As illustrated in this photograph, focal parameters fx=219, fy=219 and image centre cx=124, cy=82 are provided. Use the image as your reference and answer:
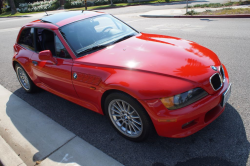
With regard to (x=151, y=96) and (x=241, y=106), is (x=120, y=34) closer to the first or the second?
A: (x=151, y=96)

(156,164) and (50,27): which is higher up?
(50,27)

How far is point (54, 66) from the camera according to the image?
11.8ft

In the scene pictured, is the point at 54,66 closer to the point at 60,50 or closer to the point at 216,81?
the point at 60,50

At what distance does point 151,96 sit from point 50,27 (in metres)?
2.32

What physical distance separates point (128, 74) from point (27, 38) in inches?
109

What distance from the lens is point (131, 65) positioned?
288cm

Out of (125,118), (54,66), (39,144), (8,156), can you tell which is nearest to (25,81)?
(54,66)

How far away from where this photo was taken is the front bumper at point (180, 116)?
8.04ft

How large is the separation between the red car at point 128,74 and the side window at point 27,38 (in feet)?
0.07

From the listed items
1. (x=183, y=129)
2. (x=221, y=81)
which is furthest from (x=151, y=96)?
(x=221, y=81)

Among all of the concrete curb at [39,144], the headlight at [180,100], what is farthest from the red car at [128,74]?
the concrete curb at [39,144]

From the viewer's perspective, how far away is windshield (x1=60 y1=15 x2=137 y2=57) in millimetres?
3504

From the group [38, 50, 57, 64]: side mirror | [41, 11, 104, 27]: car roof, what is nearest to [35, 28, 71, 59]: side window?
[38, 50, 57, 64]: side mirror

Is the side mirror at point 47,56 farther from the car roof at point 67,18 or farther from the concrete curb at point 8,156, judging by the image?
the concrete curb at point 8,156
